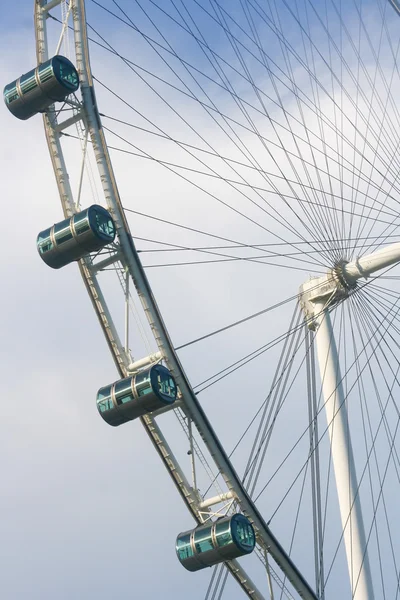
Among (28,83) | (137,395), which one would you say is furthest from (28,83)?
(137,395)

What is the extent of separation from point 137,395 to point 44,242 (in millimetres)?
4271

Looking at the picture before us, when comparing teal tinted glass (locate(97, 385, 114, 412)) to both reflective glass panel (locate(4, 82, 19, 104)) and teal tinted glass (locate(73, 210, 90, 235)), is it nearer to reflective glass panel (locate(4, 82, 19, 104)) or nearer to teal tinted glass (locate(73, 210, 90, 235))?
teal tinted glass (locate(73, 210, 90, 235))

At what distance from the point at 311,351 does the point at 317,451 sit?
2.71 m

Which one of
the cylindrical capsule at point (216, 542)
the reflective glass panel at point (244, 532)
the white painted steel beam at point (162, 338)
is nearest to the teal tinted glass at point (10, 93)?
the white painted steel beam at point (162, 338)

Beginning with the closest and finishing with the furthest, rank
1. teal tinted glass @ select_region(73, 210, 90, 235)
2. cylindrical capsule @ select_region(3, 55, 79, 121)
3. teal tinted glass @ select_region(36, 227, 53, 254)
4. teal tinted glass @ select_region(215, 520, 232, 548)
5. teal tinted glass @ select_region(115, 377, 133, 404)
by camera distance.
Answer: teal tinted glass @ select_region(215, 520, 232, 548) < teal tinted glass @ select_region(115, 377, 133, 404) < teal tinted glass @ select_region(73, 210, 90, 235) < teal tinted glass @ select_region(36, 227, 53, 254) < cylindrical capsule @ select_region(3, 55, 79, 121)

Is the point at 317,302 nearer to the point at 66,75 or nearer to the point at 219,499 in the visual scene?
the point at 219,499

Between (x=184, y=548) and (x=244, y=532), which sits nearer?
(x=244, y=532)

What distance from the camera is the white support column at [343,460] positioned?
1246 inches

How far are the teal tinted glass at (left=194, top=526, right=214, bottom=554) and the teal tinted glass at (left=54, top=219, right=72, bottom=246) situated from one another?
24.6 feet

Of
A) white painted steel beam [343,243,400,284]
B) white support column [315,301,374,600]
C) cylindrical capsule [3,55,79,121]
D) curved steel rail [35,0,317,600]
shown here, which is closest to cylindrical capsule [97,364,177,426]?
curved steel rail [35,0,317,600]

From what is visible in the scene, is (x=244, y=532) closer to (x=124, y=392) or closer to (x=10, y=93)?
(x=124, y=392)

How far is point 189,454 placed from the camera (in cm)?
3119

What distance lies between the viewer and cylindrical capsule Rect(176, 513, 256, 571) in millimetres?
30141

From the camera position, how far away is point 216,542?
30297 mm
